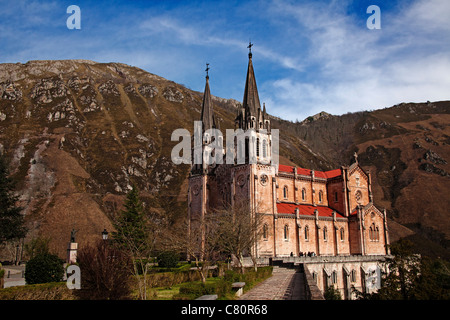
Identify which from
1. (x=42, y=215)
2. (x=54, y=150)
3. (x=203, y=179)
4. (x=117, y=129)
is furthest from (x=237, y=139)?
(x=117, y=129)

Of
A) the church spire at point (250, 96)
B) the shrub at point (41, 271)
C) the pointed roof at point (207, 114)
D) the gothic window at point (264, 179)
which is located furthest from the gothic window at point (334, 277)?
the shrub at point (41, 271)

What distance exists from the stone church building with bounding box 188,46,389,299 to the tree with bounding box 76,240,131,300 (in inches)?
1001

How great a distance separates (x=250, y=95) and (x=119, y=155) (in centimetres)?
7810

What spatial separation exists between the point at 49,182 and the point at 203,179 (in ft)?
194

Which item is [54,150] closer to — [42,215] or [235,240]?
[42,215]

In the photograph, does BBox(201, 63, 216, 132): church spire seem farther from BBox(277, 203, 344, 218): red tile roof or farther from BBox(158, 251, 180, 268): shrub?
BBox(158, 251, 180, 268): shrub

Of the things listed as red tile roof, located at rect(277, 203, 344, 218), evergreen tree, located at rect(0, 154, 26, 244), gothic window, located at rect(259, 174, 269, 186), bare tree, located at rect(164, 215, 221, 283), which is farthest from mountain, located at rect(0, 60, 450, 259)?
Answer: bare tree, located at rect(164, 215, 221, 283)

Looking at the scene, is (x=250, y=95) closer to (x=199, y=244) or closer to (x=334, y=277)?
(x=199, y=244)

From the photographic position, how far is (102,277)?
58.2 ft

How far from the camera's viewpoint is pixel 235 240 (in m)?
34.5

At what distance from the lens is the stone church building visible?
4678 centimetres

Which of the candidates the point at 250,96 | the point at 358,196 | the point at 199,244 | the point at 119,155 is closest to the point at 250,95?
the point at 250,96
